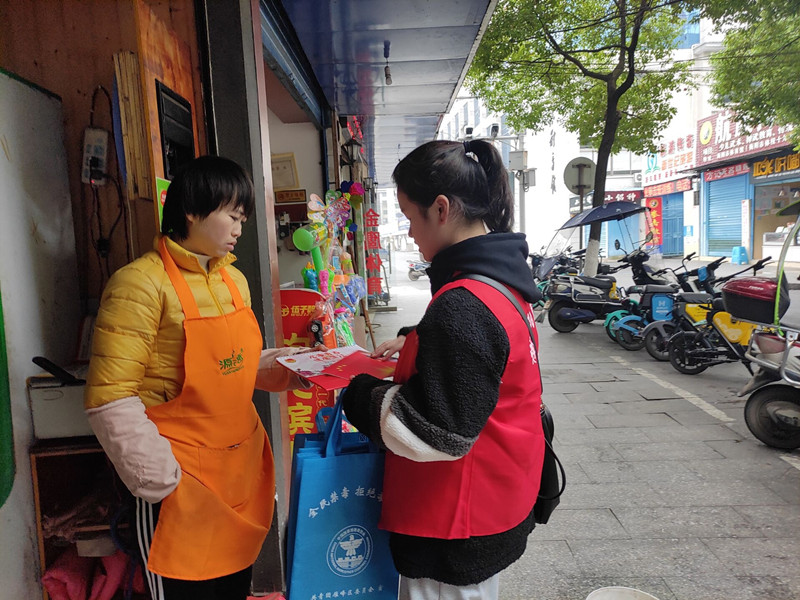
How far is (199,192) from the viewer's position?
156cm

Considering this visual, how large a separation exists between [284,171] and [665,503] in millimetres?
4394

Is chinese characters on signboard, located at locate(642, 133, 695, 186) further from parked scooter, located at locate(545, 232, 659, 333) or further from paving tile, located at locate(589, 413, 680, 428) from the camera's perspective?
paving tile, located at locate(589, 413, 680, 428)

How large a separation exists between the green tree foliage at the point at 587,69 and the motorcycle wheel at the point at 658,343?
8.83 ft

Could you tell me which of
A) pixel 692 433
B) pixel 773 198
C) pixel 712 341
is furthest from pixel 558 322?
pixel 773 198

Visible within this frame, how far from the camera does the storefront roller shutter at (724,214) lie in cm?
1975

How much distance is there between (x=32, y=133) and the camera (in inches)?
69.7

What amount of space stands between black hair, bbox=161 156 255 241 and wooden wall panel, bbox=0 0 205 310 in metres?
0.41

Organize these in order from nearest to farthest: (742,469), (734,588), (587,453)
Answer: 1. (734,588)
2. (742,469)
3. (587,453)

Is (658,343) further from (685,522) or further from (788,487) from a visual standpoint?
(685,522)

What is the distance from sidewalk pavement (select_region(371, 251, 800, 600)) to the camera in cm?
264

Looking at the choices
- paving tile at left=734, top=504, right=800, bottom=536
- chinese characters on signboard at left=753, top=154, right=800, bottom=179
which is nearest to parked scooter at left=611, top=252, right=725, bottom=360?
paving tile at left=734, top=504, right=800, bottom=536

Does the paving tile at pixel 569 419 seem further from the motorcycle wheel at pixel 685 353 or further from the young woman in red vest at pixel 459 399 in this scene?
the young woman in red vest at pixel 459 399

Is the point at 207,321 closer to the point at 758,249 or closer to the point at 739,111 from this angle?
the point at 739,111

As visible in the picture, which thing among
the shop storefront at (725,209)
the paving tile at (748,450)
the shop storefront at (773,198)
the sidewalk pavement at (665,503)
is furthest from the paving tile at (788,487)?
the shop storefront at (725,209)
